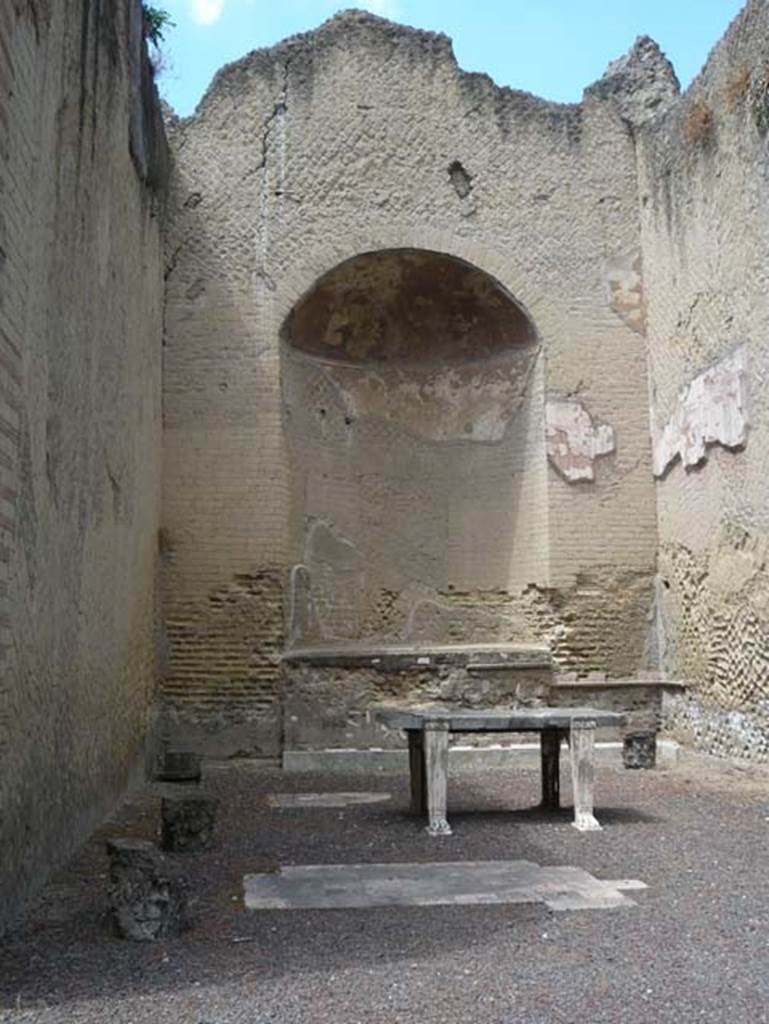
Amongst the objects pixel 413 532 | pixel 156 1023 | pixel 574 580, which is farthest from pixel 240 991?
pixel 413 532

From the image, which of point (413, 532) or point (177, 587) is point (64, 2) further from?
point (413, 532)

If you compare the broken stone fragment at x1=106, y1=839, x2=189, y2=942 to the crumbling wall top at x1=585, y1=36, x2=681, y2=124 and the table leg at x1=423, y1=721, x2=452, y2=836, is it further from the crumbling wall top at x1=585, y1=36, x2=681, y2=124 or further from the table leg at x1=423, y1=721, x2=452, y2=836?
the crumbling wall top at x1=585, y1=36, x2=681, y2=124

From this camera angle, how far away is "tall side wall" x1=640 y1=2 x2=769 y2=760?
9.59m

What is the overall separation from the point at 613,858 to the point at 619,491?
263 inches

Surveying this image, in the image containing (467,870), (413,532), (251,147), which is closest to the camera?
(467,870)

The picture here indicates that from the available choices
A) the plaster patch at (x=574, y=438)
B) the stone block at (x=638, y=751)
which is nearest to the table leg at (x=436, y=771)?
the stone block at (x=638, y=751)

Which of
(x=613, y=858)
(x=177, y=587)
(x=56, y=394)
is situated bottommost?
(x=613, y=858)

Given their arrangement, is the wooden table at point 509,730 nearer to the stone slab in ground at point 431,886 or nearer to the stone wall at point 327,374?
the stone slab in ground at point 431,886

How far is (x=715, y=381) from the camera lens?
10.4 m

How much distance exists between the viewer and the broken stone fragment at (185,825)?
20.0 feet

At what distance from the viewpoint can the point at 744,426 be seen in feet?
32.1

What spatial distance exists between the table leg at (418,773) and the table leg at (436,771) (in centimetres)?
39

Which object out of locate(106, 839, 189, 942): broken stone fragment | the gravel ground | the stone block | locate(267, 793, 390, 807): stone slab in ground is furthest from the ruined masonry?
locate(106, 839, 189, 942): broken stone fragment

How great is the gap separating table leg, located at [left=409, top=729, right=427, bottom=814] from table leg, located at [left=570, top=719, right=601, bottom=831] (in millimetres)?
1025
